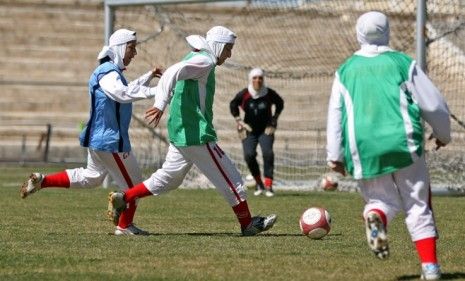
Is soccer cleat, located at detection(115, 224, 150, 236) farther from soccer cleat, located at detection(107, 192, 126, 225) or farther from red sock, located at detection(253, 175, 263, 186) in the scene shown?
red sock, located at detection(253, 175, 263, 186)

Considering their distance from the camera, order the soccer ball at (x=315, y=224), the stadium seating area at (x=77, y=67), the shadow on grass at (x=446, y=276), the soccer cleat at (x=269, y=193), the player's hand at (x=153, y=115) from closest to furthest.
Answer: the shadow on grass at (x=446, y=276), the player's hand at (x=153, y=115), the soccer ball at (x=315, y=224), the soccer cleat at (x=269, y=193), the stadium seating area at (x=77, y=67)

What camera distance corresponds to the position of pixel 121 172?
40.4 feet

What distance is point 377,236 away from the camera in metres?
8.21

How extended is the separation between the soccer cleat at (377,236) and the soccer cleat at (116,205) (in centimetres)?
386

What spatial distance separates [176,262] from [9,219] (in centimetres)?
461

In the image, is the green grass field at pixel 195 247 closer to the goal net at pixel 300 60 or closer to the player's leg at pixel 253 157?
the player's leg at pixel 253 157

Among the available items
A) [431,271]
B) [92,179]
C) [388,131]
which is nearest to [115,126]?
[92,179]

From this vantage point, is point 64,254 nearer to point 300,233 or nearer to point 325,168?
point 300,233

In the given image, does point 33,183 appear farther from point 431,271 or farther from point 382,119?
point 431,271

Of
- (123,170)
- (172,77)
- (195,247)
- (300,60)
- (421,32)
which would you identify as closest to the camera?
(195,247)

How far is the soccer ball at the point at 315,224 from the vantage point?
1127 cm

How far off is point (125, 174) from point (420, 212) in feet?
14.6

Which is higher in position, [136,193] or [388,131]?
[388,131]

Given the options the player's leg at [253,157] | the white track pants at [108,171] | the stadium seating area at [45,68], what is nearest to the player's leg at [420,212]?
the white track pants at [108,171]
